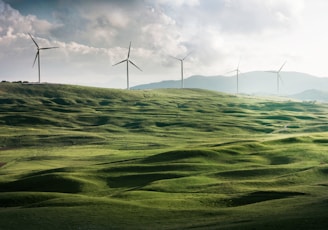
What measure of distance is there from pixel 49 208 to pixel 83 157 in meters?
66.8

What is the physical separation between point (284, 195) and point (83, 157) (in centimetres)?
7415

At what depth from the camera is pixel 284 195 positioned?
5634 cm

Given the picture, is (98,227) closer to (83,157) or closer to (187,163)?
(187,163)

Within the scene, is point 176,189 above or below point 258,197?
below

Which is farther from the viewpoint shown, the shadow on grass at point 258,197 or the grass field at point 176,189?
the shadow on grass at point 258,197

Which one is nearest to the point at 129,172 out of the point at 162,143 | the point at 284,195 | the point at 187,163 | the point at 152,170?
the point at 152,170

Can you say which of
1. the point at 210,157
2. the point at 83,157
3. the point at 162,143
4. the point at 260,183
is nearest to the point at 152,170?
the point at 210,157

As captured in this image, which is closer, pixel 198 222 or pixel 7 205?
pixel 198 222

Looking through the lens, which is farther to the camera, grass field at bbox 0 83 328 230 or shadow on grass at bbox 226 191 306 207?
shadow on grass at bbox 226 191 306 207

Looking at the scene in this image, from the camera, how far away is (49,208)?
180 ft

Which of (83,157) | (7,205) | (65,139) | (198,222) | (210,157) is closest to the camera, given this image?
(198,222)

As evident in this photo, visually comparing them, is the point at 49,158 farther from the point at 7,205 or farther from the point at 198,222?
the point at 198,222

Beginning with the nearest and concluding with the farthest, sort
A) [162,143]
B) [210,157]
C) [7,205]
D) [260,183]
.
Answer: [7,205] → [260,183] → [210,157] → [162,143]

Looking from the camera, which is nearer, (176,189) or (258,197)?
(258,197)
